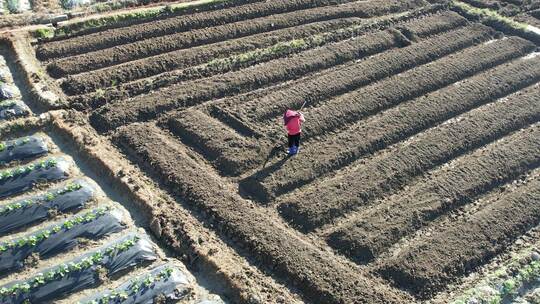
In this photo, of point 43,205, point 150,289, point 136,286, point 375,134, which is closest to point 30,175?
point 43,205

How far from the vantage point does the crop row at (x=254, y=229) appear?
36.9 ft

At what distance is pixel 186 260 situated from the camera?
11703 mm

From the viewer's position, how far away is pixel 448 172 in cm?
1417

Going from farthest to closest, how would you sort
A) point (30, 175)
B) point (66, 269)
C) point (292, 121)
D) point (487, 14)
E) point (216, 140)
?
point (487, 14)
point (216, 140)
point (292, 121)
point (30, 175)
point (66, 269)

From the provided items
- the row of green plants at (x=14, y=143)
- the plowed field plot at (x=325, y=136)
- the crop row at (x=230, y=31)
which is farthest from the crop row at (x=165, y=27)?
the row of green plants at (x=14, y=143)

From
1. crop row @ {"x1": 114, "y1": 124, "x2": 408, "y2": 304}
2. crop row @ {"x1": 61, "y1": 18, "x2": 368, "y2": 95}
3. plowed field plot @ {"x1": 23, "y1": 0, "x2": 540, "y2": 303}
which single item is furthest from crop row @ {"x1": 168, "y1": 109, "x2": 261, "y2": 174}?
crop row @ {"x1": 61, "y1": 18, "x2": 368, "y2": 95}

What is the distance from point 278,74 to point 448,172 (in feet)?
→ 20.2

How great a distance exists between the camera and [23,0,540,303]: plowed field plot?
11977 millimetres

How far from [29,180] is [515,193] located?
1159 centimetres

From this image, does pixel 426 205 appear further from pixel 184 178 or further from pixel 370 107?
pixel 184 178

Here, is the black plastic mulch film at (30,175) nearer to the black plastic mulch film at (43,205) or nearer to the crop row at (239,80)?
the black plastic mulch film at (43,205)

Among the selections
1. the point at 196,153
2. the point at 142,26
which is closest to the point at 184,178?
the point at 196,153

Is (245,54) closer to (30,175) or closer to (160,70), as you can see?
(160,70)

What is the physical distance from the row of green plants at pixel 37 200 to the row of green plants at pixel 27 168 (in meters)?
0.84
